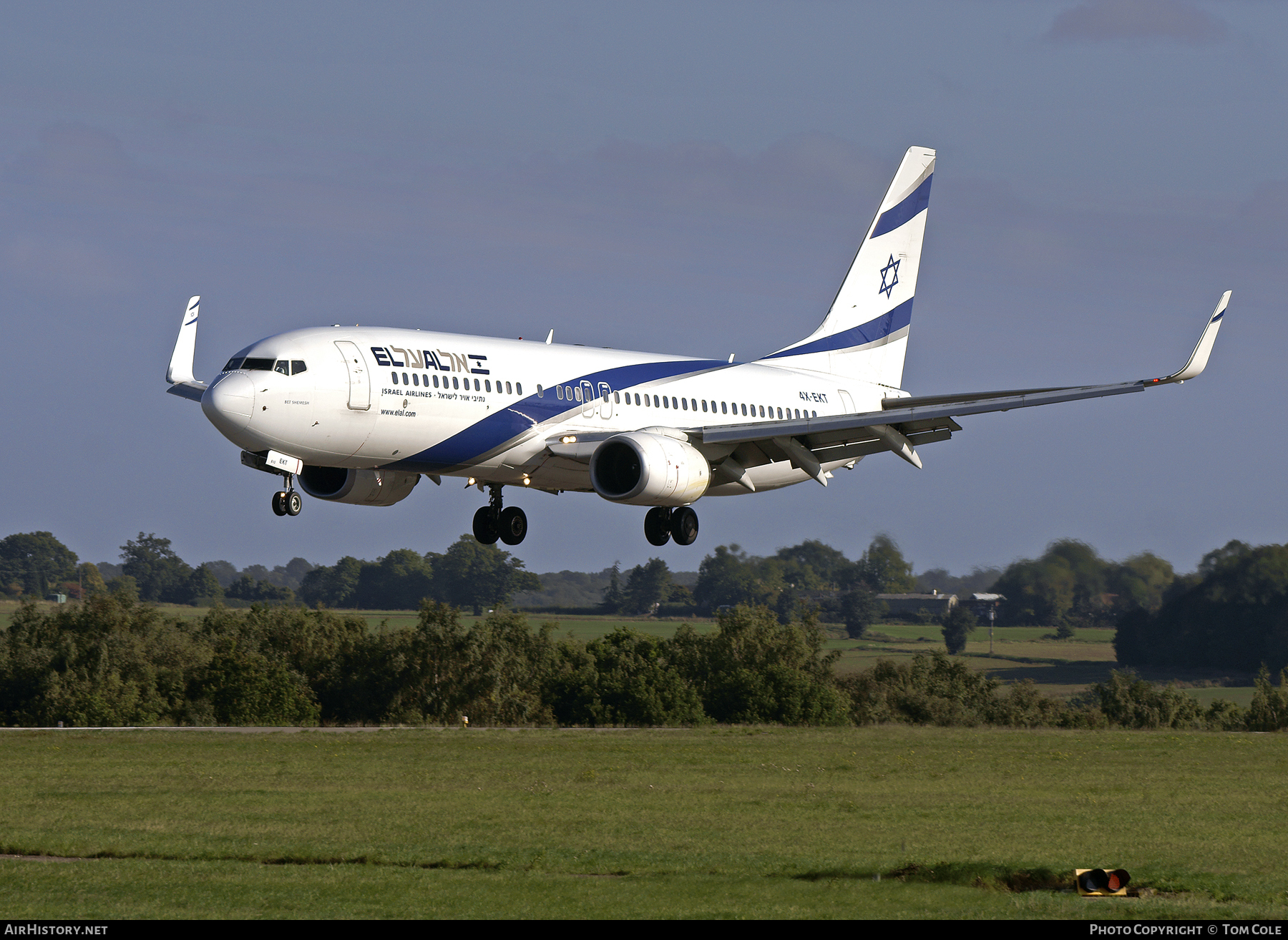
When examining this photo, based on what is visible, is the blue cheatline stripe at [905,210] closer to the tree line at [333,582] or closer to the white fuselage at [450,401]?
the white fuselage at [450,401]

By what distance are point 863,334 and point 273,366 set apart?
23473 millimetres

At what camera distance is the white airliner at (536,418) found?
36.7 metres

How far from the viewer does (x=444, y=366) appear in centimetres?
3853

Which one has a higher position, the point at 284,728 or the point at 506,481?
the point at 506,481

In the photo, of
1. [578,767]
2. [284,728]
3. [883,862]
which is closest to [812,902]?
[883,862]

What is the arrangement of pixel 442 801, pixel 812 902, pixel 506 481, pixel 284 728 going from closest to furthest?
pixel 812 902
pixel 506 481
pixel 442 801
pixel 284 728

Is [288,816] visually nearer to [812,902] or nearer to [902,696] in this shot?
[812,902]

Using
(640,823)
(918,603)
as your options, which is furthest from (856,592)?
(640,823)

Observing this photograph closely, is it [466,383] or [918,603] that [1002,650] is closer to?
[918,603]

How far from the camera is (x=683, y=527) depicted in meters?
44.2

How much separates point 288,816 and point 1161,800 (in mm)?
39893

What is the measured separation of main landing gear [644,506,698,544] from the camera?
44250mm

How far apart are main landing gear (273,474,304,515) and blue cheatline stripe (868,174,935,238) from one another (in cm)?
2460

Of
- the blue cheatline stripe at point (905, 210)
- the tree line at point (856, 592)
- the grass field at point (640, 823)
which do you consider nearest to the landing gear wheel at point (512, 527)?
the grass field at point (640, 823)
